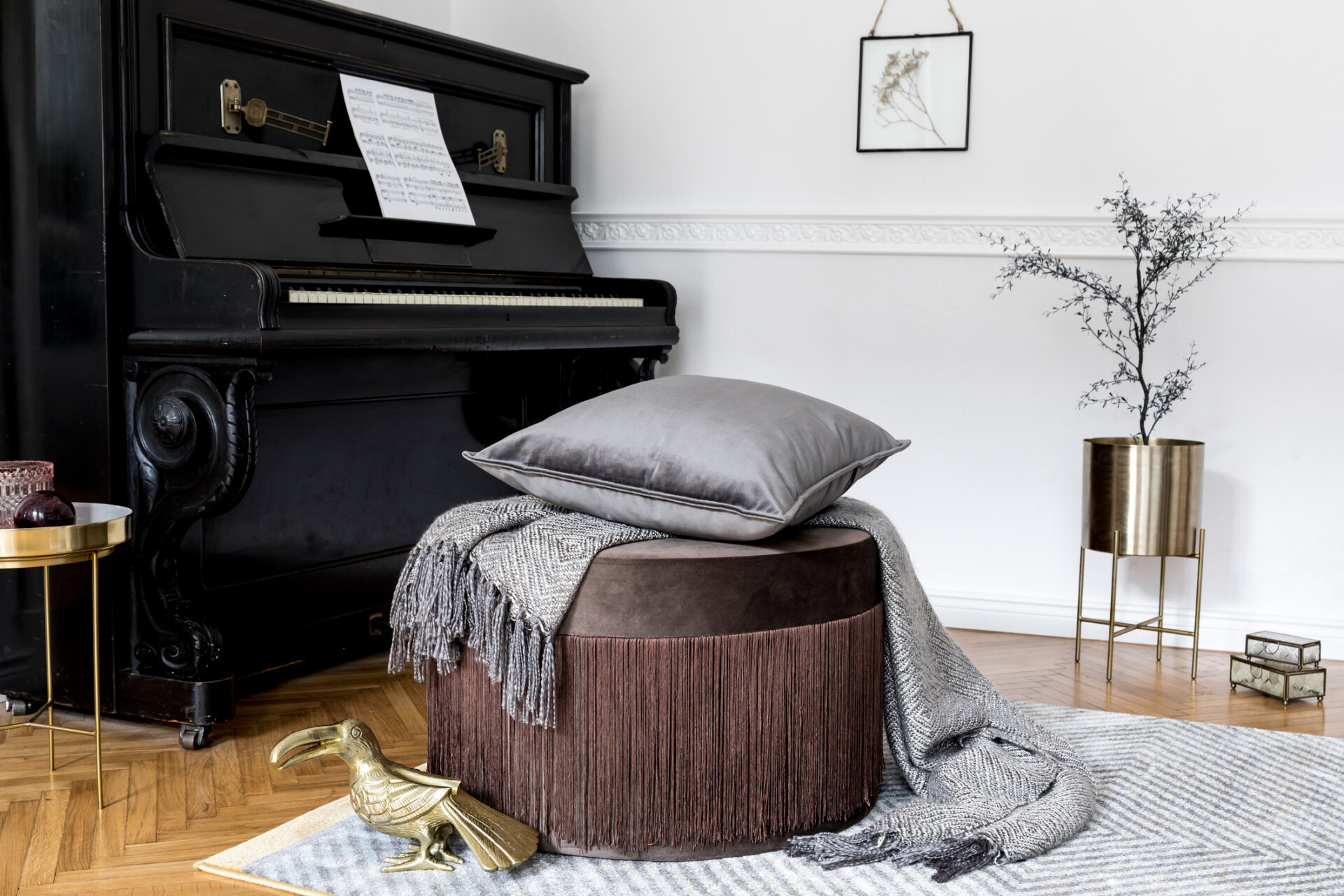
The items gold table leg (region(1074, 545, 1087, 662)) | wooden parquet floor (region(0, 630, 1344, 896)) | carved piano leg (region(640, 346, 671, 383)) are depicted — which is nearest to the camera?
wooden parquet floor (region(0, 630, 1344, 896))

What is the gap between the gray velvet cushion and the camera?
5.94 ft

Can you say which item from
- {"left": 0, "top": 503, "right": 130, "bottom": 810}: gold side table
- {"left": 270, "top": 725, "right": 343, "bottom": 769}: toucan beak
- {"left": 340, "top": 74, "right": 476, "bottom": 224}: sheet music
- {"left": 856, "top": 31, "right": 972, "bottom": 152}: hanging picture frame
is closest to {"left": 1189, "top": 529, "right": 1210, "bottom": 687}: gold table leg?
{"left": 856, "top": 31, "right": 972, "bottom": 152}: hanging picture frame

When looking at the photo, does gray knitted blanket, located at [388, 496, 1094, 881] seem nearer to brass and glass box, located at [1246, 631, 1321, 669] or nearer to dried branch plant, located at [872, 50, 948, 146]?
brass and glass box, located at [1246, 631, 1321, 669]

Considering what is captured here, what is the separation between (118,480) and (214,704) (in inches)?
19.4

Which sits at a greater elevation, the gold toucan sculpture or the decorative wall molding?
the decorative wall molding

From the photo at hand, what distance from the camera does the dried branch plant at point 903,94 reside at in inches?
140

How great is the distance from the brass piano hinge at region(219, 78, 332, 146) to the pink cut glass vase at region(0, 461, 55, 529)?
35.4 inches

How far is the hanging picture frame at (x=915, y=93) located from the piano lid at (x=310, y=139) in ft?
2.87

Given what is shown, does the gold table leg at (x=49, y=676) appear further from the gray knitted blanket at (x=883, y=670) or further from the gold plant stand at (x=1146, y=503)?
the gold plant stand at (x=1146, y=503)

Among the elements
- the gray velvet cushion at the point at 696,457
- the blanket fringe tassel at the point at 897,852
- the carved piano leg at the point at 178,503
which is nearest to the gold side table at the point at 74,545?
the carved piano leg at the point at 178,503

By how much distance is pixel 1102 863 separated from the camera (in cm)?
187

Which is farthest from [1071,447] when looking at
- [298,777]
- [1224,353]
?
[298,777]

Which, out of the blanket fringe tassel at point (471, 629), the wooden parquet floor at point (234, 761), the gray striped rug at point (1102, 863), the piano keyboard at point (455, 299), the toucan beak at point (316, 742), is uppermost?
the piano keyboard at point (455, 299)

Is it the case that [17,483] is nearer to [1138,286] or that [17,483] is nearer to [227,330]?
[227,330]
